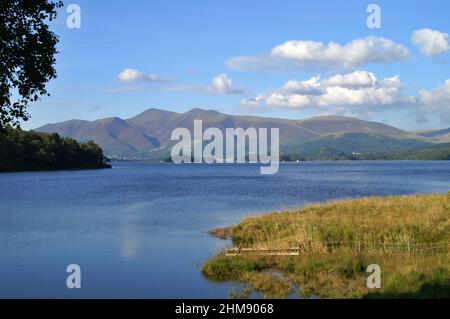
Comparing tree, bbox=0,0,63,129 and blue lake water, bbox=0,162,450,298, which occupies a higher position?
tree, bbox=0,0,63,129

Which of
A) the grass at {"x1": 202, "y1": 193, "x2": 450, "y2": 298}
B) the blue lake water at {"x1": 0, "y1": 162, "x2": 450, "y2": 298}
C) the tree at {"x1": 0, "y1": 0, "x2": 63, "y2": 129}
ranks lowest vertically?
the blue lake water at {"x1": 0, "y1": 162, "x2": 450, "y2": 298}

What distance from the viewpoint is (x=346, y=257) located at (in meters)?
32.8

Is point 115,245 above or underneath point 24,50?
underneath

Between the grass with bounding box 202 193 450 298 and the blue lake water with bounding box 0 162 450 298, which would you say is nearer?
the grass with bounding box 202 193 450 298

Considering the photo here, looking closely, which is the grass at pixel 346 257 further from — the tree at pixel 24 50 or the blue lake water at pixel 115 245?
the tree at pixel 24 50

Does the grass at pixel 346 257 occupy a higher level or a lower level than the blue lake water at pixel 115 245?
higher

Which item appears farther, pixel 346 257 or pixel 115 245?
pixel 115 245

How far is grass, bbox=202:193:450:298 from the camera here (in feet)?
84.5

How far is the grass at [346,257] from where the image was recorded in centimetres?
2577

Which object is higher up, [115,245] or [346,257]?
[346,257]

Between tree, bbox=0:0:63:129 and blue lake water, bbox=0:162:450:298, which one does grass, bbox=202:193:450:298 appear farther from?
tree, bbox=0:0:63:129

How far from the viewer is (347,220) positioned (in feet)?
143

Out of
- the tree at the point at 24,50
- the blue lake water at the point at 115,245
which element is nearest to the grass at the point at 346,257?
the blue lake water at the point at 115,245

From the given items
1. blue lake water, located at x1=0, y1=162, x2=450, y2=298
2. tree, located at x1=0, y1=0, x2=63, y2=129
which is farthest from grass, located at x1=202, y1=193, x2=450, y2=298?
tree, located at x1=0, y1=0, x2=63, y2=129
